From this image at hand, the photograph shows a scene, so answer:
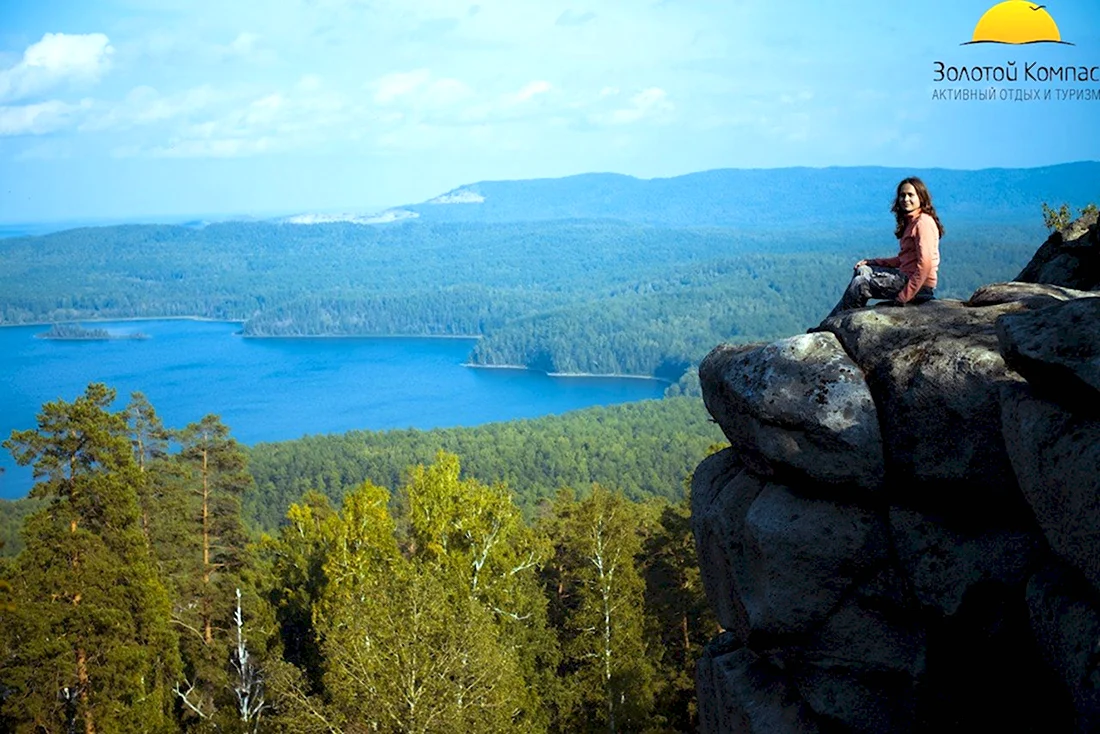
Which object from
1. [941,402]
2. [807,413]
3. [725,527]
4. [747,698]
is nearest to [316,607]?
[747,698]

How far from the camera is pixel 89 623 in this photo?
1555 centimetres

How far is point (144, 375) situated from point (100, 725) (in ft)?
529

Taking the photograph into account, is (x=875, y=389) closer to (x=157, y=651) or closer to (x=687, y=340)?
(x=157, y=651)

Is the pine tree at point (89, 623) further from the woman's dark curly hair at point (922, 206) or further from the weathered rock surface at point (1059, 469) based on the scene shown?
the weathered rock surface at point (1059, 469)

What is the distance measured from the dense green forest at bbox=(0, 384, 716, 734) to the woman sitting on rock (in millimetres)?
6853

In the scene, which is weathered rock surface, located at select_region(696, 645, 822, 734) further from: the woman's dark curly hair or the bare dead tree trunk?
the bare dead tree trunk

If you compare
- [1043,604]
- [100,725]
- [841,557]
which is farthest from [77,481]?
[1043,604]

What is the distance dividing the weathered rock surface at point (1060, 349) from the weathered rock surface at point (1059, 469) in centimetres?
11

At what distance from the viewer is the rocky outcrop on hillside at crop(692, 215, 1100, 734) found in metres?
5.70

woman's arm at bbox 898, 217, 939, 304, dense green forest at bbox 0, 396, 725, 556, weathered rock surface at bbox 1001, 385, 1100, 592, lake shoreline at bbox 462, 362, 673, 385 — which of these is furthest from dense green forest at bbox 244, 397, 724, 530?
lake shoreline at bbox 462, 362, 673, 385

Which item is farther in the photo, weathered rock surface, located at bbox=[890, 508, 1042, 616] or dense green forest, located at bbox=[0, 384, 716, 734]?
dense green forest, located at bbox=[0, 384, 716, 734]

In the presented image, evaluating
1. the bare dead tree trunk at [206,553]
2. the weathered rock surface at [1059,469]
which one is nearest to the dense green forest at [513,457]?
the bare dead tree trunk at [206,553]

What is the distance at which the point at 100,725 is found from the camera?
15.1 metres

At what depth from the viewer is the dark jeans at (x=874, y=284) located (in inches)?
324
